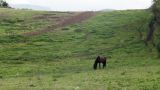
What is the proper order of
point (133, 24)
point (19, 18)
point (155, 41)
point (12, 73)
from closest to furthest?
point (12, 73) → point (155, 41) → point (133, 24) → point (19, 18)

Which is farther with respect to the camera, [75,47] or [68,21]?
[68,21]

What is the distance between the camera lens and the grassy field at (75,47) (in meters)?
54.2

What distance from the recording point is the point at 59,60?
218ft

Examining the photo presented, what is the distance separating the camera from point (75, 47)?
2992 inches

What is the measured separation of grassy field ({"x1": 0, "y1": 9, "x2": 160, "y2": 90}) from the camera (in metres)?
54.2

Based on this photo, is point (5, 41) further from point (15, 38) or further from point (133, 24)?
point (133, 24)

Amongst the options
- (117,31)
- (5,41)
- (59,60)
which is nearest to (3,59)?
(59,60)

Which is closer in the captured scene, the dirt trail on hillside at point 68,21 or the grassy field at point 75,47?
the grassy field at point 75,47

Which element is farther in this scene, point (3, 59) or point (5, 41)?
point (5, 41)

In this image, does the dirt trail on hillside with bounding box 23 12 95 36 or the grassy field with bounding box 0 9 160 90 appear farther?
the dirt trail on hillside with bounding box 23 12 95 36

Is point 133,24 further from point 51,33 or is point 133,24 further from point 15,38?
point 15,38

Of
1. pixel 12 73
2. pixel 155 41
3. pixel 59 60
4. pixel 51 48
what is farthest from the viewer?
pixel 51 48

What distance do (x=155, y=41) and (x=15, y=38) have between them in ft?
94.5

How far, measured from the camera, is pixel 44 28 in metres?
91.6
